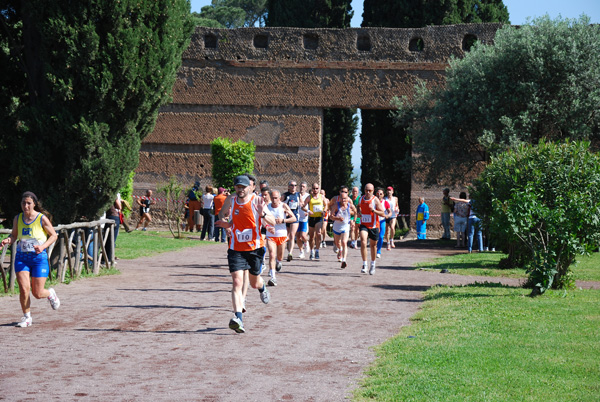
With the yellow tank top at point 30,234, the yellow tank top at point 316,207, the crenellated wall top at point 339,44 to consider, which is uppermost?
the crenellated wall top at point 339,44

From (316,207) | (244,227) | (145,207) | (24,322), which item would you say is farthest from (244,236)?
(145,207)

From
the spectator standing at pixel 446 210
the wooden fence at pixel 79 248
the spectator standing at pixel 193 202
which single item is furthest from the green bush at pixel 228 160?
the wooden fence at pixel 79 248

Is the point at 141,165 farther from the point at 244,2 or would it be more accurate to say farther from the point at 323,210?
the point at 244,2

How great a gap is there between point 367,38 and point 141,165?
10736mm

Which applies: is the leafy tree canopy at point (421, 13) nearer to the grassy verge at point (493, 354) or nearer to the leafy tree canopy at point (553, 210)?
the leafy tree canopy at point (553, 210)

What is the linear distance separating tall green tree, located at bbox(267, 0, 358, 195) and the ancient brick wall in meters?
7.96

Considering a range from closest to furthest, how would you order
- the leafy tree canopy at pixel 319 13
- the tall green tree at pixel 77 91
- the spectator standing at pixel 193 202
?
the tall green tree at pixel 77 91, the spectator standing at pixel 193 202, the leafy tree canopy at pixel 319 13

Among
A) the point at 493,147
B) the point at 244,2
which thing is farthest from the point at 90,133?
the point at 244,2

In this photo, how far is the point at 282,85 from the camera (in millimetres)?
33250

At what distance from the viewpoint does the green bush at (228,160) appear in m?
31.5

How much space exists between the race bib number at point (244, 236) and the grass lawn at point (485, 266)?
29.0 feet

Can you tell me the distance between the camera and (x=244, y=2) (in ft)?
284

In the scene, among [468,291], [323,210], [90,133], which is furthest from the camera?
[323,210]

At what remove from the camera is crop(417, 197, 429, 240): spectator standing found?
102ft
